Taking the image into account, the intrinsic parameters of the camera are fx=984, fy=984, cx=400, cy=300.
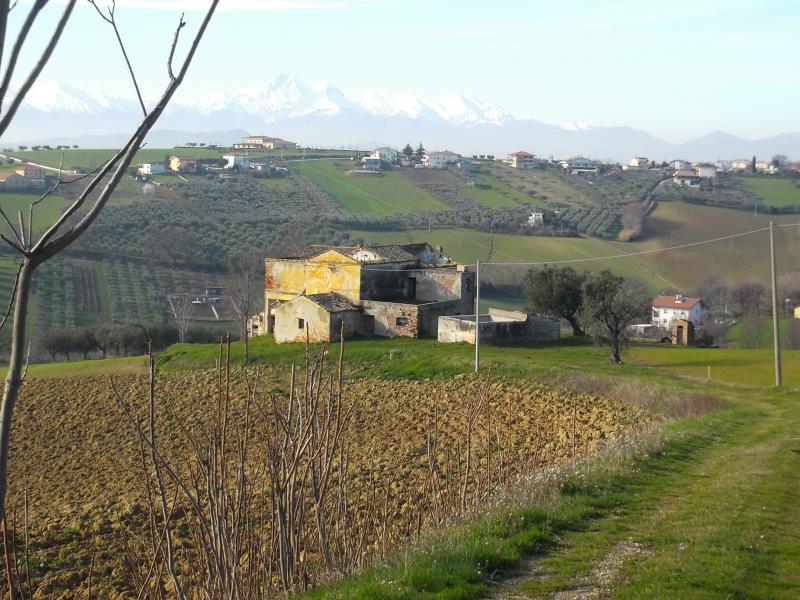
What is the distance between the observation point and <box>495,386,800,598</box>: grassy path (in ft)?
22.6

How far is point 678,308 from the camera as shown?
62.1 metres

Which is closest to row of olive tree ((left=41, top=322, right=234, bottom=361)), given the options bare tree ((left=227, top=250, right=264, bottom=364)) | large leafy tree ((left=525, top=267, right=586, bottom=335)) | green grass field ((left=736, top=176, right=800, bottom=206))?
bare tree ((left=227, top=250, right=264, bottom=364))

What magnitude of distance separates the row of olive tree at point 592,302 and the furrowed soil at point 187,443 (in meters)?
6.86

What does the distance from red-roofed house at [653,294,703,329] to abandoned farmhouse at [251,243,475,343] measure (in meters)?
21.4

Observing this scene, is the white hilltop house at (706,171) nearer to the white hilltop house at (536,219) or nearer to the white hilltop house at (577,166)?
the white hilltop house at (577,166)

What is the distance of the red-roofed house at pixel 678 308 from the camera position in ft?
202

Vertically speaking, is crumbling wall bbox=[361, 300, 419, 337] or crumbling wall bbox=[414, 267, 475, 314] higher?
crumbling wall bbox=[414, 267, 475, 314]

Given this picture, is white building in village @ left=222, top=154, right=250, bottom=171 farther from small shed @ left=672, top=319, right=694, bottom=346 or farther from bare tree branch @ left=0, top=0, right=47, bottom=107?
bare tree branch @ left=0, top=0, right=47, bottom=107

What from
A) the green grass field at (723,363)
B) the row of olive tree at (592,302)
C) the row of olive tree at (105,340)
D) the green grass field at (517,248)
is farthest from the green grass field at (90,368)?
the green grass field at (517,248)

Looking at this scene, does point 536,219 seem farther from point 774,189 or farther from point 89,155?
point 89,155

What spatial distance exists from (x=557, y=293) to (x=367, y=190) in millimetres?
62705

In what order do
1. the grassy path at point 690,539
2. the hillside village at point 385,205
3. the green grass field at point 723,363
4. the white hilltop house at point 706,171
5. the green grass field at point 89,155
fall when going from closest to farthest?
the grassy path at point 690,539 → the green grass field at point 723,363 → the hillside village at point 385,205 → the green grass field at point 89,155 → the white hilltop house at point 706,171

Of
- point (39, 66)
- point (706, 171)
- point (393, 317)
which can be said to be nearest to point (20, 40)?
point (39, 66)

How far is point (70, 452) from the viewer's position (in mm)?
25422
